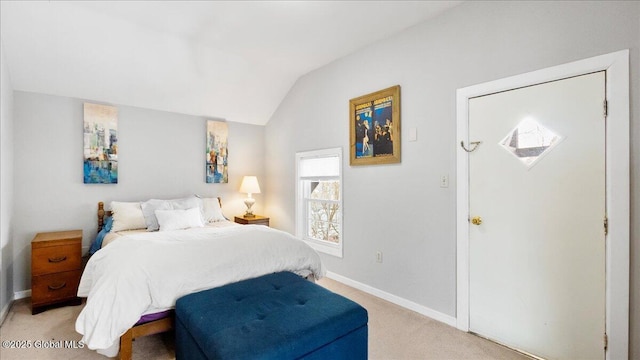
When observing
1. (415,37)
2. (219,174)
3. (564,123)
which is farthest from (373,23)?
(219,174)

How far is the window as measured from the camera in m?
3.80

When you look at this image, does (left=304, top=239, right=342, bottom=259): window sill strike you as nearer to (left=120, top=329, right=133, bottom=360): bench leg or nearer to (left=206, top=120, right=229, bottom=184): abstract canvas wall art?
(left=206, top=120, right=229, bottom=184): abstract canvas wall art

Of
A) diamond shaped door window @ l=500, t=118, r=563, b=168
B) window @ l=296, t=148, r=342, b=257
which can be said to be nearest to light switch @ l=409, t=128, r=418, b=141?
diamond shaped door window @ l=500, t=118, r=563, b=168

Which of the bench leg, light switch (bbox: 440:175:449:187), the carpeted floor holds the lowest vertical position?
the carpeted floor

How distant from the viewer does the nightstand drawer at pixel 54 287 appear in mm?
2734

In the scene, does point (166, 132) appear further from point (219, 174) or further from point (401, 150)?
point (401, 150)

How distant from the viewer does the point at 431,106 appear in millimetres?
2738

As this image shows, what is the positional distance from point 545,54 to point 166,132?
4274 millimetres

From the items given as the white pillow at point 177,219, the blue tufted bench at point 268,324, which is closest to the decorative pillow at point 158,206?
the white pillow at point 177,219

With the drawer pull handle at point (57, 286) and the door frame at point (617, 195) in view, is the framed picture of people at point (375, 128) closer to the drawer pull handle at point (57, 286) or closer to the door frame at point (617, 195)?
the door frame at point (617, 195)

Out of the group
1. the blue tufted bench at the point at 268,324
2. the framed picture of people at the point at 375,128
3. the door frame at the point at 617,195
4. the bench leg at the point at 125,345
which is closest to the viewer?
the blue tufted bench at the point at 268,324

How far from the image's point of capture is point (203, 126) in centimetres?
441

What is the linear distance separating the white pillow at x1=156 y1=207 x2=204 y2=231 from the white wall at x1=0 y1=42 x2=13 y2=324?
1.23 metres

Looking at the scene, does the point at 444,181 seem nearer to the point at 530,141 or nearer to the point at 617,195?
the point at 530,141
